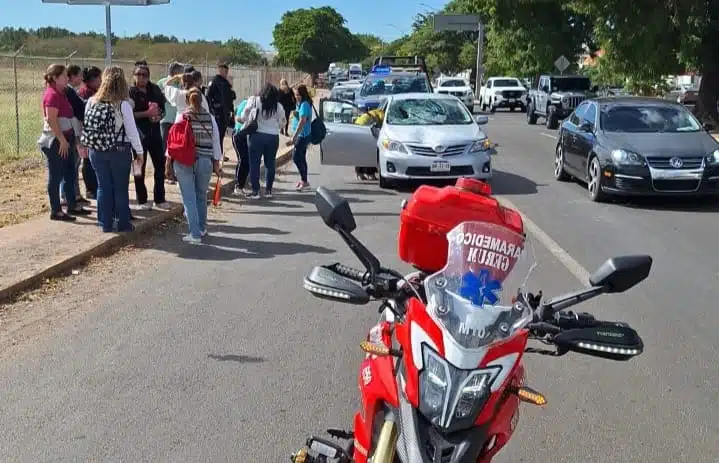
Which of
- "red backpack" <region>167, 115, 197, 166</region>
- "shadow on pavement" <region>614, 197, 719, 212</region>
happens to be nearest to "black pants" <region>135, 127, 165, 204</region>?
"red backpack" <region>167, 115, 197, 166</region>

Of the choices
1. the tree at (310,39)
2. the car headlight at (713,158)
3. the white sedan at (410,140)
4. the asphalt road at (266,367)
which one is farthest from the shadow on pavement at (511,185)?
the tree at (310,39)

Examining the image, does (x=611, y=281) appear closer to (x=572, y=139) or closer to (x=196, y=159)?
(x=196, y=159)

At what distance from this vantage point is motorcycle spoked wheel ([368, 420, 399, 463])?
2.68 meters

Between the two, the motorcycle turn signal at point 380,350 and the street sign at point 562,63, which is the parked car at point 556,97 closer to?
the street sign at point 562,63

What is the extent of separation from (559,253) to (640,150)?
3.68 metres

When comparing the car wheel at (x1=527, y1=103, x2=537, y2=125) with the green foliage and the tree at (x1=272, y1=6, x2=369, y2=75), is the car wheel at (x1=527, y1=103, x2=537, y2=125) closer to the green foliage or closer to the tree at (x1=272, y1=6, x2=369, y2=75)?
the green foliage

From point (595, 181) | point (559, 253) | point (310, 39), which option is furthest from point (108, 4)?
point (310, 39)

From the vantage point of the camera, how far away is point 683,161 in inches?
452

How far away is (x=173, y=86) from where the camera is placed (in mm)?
→ 11812

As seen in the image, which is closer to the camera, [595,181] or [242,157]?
[595,181]

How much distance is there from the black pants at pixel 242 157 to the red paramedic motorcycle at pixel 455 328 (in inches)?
373

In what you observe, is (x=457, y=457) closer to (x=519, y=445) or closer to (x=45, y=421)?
(x=519, y=445)

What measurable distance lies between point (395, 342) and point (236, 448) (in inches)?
63.4

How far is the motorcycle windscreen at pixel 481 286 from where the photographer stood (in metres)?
2.46
